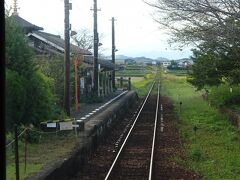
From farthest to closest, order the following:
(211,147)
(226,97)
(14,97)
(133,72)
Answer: (133,72) → (226,97) → (211,147) → (14,97)

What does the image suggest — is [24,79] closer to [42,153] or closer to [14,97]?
[14,97]

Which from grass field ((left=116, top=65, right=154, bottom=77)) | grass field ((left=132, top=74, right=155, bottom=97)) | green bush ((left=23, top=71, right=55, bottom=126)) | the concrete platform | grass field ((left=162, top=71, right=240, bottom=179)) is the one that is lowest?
grass field ((left=162, top=71, right=240, bottom=179))

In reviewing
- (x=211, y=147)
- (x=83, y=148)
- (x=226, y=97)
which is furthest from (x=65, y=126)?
(x=226, y=97)

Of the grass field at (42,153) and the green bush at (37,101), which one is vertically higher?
the green bush at (37,101)

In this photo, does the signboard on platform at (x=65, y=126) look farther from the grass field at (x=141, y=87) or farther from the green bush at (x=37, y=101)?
the grass field at (x=141, y=87)

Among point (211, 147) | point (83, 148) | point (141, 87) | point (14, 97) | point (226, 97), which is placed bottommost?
point (211, 147)

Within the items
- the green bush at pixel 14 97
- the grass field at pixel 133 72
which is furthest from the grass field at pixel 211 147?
the grass field at pixel 133 72

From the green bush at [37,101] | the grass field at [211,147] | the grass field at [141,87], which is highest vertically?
the green bush at [37,101]

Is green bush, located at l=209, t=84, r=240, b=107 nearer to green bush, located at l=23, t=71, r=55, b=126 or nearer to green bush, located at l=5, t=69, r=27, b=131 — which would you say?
green bush, located at l=23, t=71, r=55, b=126

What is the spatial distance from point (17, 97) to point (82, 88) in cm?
1957

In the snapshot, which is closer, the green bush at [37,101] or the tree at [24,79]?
the tree at [24,79]

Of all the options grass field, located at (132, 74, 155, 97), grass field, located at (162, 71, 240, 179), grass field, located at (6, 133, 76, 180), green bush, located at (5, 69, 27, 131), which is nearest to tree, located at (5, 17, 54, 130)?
green bush, located at (5, 69, 27, 131)

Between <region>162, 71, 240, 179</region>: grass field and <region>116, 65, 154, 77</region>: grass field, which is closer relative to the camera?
<region>162, 71, 240, 179</region>: grass field

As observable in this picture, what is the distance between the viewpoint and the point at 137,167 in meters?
13.9
